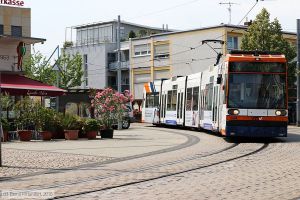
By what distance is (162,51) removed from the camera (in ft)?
232

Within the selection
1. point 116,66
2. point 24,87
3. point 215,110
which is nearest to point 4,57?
point 24,87

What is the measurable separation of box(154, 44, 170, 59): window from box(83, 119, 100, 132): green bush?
4432 centimetres

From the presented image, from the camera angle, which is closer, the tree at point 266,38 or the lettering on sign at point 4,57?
the lettering on sign at point 4,57

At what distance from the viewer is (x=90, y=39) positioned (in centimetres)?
8300

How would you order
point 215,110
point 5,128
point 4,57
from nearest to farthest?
point 215,110 < point 5,128 < point 4,57

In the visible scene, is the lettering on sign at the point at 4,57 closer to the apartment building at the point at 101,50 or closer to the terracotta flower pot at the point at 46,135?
the terracotta flower pot at the point at 46,135

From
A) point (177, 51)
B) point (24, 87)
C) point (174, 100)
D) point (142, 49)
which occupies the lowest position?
point (174, 100)

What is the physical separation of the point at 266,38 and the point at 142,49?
25.2 meters

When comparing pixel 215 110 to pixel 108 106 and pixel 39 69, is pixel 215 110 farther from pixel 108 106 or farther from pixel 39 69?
pixel 39 69

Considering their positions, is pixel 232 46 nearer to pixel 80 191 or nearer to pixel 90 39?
pixel 90 39

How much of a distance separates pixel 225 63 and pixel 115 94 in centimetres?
995

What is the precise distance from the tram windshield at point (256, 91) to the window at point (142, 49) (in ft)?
166

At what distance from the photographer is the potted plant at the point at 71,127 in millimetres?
25750

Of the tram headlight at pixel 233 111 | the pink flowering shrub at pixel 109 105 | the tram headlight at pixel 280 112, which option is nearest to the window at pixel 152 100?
the pink flowering shrub at pixel 109 105
